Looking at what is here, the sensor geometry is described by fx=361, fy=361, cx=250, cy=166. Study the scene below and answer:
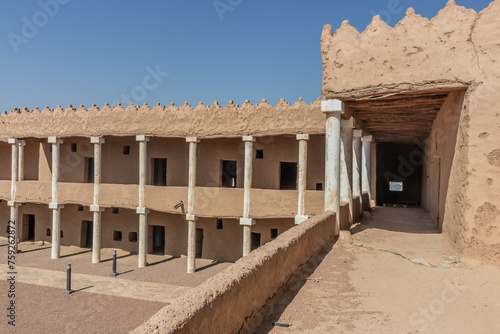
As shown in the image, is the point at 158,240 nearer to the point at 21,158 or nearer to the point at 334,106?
the point at 21,158

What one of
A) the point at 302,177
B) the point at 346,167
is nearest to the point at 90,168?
the point at 302,177

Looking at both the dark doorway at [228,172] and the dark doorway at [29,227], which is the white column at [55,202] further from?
the dark doorway at [228,172]

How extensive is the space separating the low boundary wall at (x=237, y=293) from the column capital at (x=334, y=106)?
3696 millimetres

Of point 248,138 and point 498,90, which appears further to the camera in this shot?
point 248,138

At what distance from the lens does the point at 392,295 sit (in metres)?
5.31

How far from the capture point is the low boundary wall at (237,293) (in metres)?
2.87

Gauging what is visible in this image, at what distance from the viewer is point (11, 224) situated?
23.3 metres

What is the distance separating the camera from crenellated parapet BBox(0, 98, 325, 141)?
632 inches

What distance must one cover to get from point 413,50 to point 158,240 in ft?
61.5

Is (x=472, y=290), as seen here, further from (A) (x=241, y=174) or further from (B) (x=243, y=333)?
(A) (x=241, y=174)

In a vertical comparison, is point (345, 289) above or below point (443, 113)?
below

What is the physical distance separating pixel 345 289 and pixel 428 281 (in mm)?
1531

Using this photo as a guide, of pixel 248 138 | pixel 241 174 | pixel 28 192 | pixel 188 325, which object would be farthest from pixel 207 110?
pixel 188 325

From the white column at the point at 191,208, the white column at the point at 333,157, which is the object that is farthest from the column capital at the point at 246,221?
the white column at the point at 333,157
